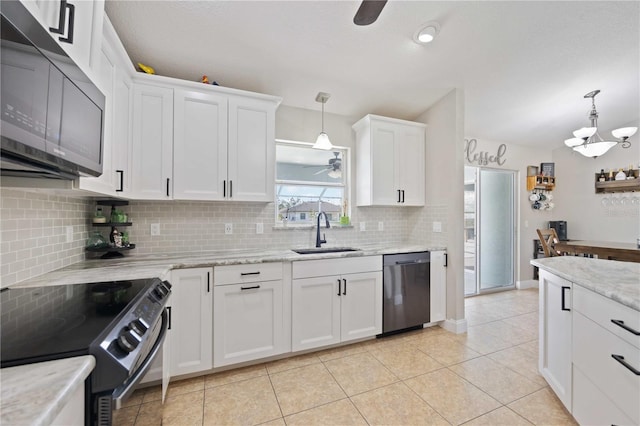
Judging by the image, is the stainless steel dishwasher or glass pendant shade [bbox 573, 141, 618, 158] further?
glass pendant shade [bbox 573, 141, 618, 158]

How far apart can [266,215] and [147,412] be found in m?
1.96

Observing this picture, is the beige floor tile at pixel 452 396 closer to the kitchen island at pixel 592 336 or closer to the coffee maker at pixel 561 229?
the kitchen island at pixel 592 336

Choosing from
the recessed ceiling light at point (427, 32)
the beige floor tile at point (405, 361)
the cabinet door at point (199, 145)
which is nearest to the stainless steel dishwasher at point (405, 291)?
the beige floor tile at point (405, 361)

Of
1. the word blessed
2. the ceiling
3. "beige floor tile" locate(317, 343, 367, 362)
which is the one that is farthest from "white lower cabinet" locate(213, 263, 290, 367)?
the word blessed

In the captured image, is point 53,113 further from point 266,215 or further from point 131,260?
point 266,215

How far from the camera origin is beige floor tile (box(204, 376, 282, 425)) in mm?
1691

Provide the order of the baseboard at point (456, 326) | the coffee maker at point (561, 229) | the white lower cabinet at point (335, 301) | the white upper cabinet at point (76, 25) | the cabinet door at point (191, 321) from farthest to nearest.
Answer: the coffee maker at point (561, 229), the baseboard at point (456, 326), the white lower cabinet at point (335, 301), the cabinet door at point (191, 321), the white upper cabinet at point (76, 25)

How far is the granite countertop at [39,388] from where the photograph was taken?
0.51 meters

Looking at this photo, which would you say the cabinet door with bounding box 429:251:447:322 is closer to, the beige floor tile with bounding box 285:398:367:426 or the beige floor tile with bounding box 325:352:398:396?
the beige floor tile with bounding box 325:352:398:396

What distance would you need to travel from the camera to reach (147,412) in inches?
42.6

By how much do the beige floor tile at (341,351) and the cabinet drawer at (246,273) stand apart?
2.80 ft

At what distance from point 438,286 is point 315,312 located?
1486mm

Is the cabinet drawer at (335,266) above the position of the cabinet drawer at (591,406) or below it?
above

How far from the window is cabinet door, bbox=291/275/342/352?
0.89 metres
